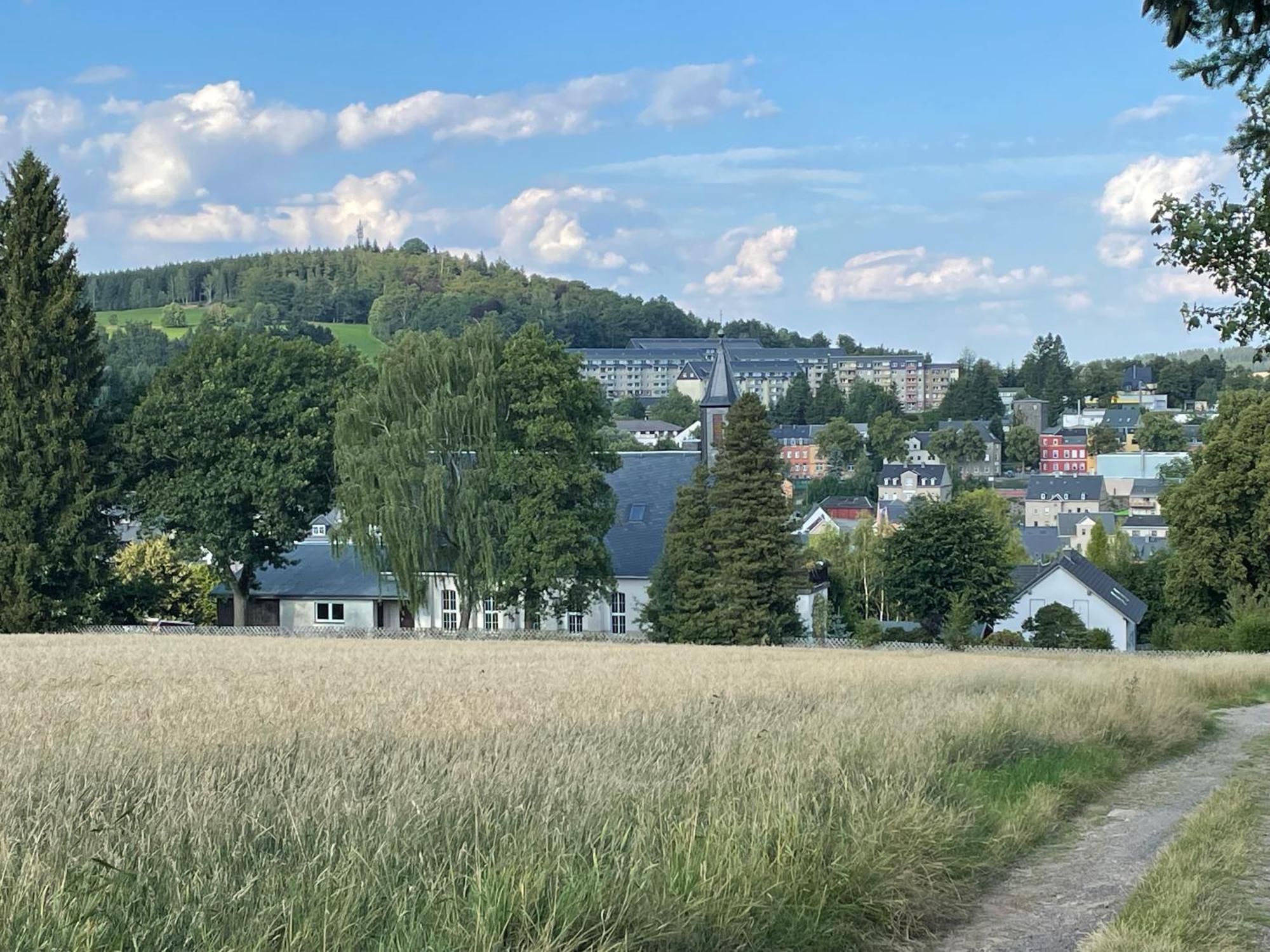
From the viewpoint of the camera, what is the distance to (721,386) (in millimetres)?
80938

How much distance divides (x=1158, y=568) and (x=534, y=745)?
229 feet

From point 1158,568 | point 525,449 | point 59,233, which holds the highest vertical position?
point 59,233

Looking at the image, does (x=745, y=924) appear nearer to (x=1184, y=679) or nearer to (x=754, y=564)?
(x=1184, y=679)

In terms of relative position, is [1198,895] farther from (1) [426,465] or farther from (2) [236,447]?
(2) [236,447]

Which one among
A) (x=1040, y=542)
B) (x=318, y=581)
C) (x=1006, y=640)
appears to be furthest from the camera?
(x=1040, y=542)

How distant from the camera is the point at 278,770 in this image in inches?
324

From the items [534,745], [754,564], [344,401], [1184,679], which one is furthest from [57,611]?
[534,745]

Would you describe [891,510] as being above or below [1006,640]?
above

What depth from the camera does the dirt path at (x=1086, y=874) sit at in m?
7.27

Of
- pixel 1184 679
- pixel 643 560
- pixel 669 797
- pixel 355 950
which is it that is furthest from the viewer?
pixel 643 560

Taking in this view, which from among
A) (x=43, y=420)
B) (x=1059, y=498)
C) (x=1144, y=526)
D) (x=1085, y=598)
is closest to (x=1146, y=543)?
(x=1144, y=526)

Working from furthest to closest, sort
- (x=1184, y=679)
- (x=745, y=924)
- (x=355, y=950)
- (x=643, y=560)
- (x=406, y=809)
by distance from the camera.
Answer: (x=643, y=560)
(x=1184, y=679)
(x=406, y=809)
(x=745, y=924)
(x=355, y=950)

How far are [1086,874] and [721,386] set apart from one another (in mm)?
72712

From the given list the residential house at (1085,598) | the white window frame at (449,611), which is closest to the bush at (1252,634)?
the residential house at (1085,598)
